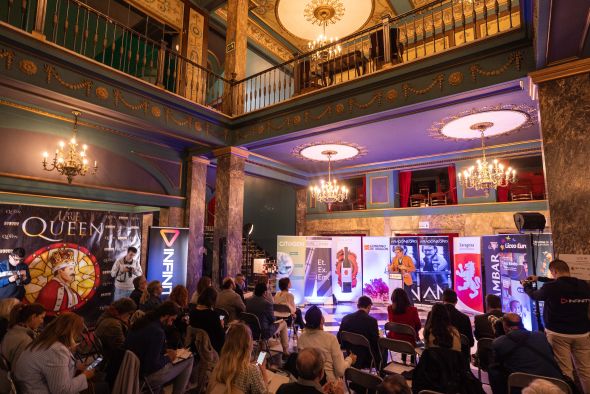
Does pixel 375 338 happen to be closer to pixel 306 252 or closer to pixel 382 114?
pixel 382 114

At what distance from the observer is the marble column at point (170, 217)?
7633 mm

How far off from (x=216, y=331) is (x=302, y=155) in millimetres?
5716

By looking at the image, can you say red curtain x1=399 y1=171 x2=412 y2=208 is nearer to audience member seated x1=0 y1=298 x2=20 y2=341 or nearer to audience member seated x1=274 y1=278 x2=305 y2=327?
audience member seated x1=274 y1=278 x2=305 y2=327

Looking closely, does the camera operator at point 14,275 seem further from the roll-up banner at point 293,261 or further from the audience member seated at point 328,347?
the roll-up banner at point 293,261

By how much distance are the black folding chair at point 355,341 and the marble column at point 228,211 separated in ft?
12.7

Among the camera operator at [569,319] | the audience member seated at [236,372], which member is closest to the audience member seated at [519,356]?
the camera operator at [569,319]

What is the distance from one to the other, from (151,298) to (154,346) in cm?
180

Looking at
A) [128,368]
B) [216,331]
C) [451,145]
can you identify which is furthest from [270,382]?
[451,145]

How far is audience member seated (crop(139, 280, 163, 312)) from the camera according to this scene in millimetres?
4402

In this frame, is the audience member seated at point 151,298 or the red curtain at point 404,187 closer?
the audience member seated at point 151,298

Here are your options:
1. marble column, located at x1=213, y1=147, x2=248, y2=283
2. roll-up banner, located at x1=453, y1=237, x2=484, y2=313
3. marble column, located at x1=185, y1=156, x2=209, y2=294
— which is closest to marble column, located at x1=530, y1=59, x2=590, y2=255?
roll-up banner, located at x1=453, y1=237, x2=484, y2=313

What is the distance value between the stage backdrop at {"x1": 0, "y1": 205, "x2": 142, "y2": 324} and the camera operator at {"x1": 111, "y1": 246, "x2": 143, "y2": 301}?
3.9 inches

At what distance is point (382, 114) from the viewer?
5555 mm

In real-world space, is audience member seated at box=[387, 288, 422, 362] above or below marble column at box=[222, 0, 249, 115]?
below
